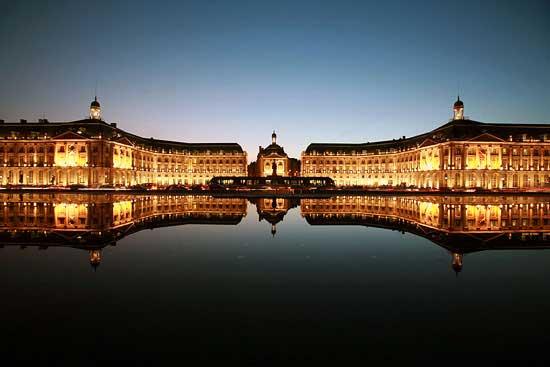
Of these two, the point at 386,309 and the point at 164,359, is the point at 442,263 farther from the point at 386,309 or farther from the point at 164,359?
the point at 164,359

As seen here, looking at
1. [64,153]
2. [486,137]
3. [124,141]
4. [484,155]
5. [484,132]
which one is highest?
[484,132]

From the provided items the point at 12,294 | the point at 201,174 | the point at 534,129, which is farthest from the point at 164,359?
the point at 201,174

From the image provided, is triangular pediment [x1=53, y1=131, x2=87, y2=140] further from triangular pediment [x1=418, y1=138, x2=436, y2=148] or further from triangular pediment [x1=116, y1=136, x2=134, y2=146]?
triangular pediment [x1=418, y1=138, x2=436, y2=148]

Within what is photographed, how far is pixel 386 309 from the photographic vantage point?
8078 millimetres

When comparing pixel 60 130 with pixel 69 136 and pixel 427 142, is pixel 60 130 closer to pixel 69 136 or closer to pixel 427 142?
pixel 69 136

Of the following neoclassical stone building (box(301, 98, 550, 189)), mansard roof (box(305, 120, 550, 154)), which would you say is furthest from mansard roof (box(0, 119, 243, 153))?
mansard roof (box(305, 120, 550, 154))

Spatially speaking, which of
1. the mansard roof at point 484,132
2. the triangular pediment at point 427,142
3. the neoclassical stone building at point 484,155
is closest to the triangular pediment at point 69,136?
the triangular pediment at point 427,142

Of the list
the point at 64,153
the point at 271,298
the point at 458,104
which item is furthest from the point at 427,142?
the point at 271,298

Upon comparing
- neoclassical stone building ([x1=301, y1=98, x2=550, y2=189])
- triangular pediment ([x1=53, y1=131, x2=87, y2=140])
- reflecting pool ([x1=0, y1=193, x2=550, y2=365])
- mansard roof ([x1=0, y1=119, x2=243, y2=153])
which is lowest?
reflecting pool ([x1=0, y1=193, x2=550, y2=365])

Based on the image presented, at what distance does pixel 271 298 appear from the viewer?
28.8ft

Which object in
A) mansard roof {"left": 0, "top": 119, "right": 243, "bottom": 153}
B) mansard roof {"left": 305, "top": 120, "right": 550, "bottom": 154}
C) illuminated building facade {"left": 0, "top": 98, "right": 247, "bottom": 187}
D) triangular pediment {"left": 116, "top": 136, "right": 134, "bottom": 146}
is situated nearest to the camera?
mansard roof {"left": 305, "top": 120, "right": 550, "bottom": 154}

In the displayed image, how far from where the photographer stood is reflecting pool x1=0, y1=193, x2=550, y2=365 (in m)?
6.26

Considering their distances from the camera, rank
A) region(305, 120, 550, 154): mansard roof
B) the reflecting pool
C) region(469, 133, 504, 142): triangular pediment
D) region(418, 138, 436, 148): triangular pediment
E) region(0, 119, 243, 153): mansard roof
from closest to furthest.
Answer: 1. the reflecting pool
2. region(469, 133, 504, 142): triangular pediment
3. region(305, 120, 550, 154): mansard roof
4. region(0, 119, 243, 153): mansard roof
5. region(418, 138, 436, 148): triangular pediment

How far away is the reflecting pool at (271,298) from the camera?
6.26m
